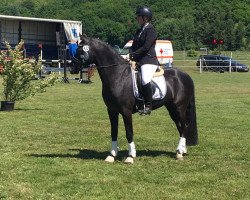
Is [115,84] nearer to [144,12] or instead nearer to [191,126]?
[144,12]

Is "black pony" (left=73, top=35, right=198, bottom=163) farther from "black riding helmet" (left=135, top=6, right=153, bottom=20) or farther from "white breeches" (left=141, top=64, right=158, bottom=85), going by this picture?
"black riding helmet" (left=135, top=6, right=153, bottom=20)

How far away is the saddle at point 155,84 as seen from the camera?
349 inches

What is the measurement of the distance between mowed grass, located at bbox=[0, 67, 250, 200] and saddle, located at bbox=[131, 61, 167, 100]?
117 centimetres

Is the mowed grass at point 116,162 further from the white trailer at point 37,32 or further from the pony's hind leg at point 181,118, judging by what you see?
the white trailer at point 37,32

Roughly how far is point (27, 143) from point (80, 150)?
142 centimetres

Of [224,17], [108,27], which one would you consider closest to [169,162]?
[224,17]

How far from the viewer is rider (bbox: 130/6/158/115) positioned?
868cm

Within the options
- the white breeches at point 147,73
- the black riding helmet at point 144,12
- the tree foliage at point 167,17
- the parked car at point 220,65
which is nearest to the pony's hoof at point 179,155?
the white breeches at point 147,73

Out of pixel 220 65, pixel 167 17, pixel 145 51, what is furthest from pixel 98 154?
pixel 167 17

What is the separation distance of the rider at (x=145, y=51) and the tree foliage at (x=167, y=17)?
94030 millimetres

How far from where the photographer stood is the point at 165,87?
9.17 meters

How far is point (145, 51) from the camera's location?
8.70 meters

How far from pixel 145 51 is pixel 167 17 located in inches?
5340

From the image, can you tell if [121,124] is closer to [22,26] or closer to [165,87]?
[165,87]
